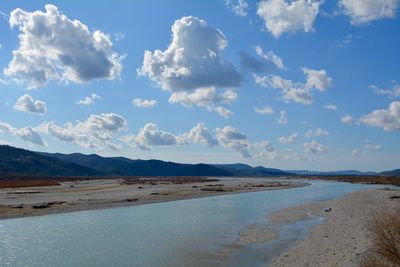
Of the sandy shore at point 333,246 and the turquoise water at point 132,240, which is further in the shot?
the turquoise water at point 132,240

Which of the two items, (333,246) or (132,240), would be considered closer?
(333,246)

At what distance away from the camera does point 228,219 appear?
42500 mm

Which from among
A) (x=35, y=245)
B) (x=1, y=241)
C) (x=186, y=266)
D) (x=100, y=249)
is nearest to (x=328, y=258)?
(x=186, y=266)

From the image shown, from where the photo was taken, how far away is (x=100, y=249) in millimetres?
26953

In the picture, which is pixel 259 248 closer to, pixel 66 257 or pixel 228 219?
pixel 66 257

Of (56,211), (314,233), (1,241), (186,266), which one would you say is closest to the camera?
(186,266)

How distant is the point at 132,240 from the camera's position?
3012 cm

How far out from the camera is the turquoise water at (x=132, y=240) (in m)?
24.0

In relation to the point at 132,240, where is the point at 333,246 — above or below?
above

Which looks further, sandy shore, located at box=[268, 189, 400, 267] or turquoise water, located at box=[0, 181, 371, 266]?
turquoise water, located at box=[0, 181, 371, 266]

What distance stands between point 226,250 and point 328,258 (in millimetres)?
6335

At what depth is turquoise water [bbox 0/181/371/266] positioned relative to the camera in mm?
23953

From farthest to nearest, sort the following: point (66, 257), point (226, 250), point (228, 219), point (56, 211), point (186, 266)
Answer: point (56, 211) → point (228, 219) → point (226, 250) → point (66, 257) → point (186, 266)

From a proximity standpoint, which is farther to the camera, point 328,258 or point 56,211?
→ point 56,211
